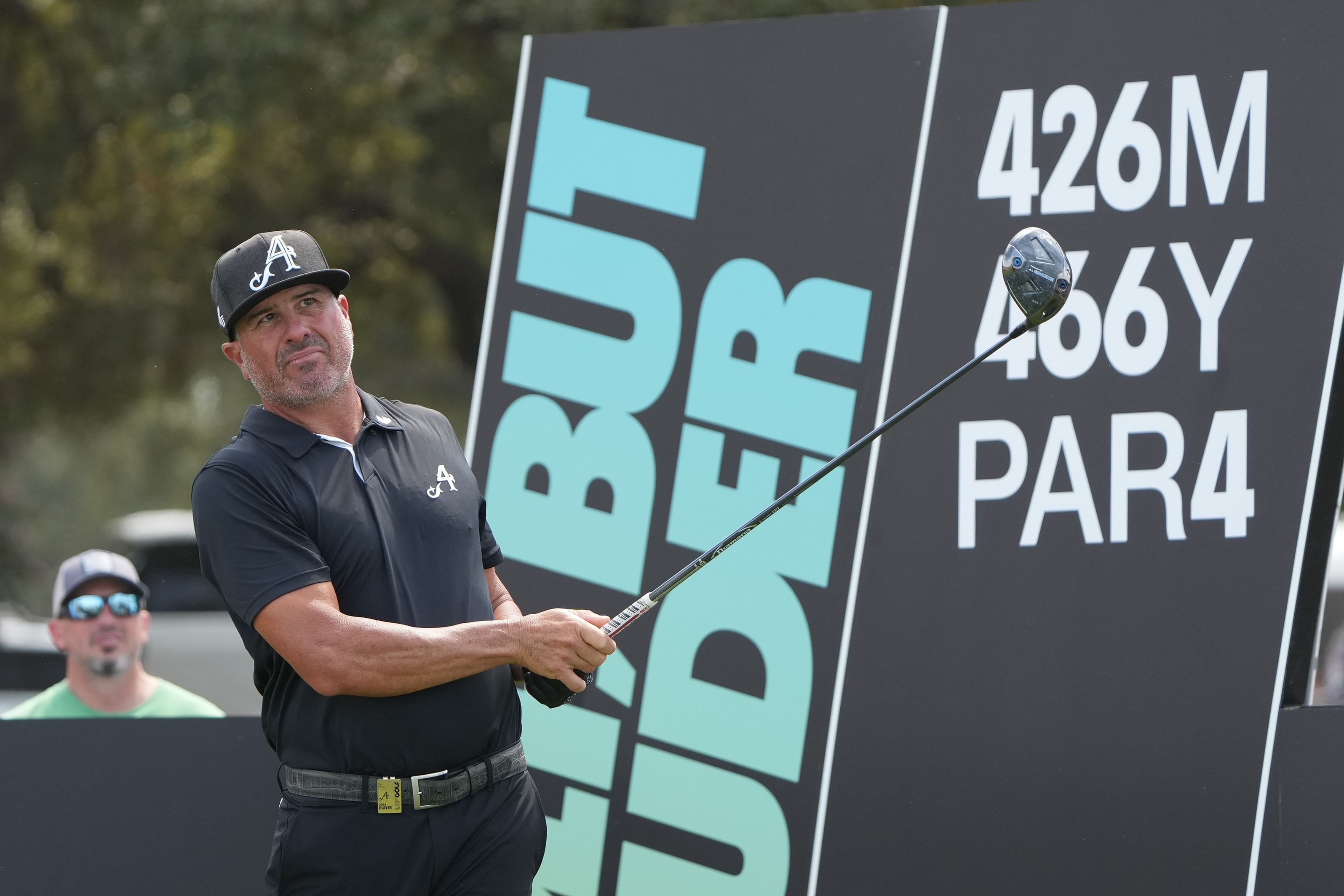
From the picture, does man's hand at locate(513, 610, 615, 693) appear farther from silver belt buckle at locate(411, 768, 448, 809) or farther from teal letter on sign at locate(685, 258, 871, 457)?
teal letter on sign at locate(685, 258, 871, 457)

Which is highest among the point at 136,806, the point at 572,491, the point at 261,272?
the point at 261,272

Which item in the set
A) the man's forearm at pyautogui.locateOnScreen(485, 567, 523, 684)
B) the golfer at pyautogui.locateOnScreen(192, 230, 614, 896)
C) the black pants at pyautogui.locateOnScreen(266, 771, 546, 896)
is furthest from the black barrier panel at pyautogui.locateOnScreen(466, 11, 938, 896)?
the black pants at pyautogui.locateOnScreen(266, 771, 546, 896)

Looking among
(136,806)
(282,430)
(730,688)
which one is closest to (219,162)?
(136,806)

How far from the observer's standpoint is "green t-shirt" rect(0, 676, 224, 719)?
477 centimetres

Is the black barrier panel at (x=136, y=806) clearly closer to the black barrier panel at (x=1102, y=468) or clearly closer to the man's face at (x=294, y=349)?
the man's face at (x=294, y=349)

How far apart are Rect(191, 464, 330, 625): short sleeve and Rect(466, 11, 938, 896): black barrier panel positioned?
1474 millimetres

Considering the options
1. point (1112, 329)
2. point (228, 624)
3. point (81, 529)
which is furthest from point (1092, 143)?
point (81, 529)

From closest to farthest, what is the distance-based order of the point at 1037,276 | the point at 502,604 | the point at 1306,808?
the point at 1037,276 < the point at 502,604 < the point at 1306,808

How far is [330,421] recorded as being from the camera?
3.36 m

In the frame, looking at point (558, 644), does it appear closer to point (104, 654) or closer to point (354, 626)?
point (354, 626)

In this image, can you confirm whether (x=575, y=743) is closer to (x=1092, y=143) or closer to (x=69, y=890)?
(x=69, y=890)

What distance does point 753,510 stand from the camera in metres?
4.37

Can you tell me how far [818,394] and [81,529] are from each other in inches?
1608

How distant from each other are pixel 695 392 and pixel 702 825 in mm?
1271
